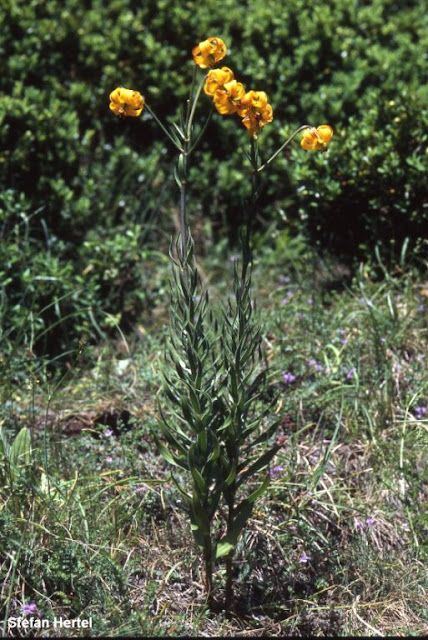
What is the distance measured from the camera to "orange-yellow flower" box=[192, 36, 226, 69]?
212cm

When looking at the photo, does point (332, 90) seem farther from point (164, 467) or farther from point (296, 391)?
point (164, 467)

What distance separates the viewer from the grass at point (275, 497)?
260 cm

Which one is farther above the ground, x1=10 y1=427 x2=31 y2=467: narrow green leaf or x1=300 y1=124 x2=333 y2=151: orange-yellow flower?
x1=300 y1=124 x2=333 y2=151: orange-yellow flower

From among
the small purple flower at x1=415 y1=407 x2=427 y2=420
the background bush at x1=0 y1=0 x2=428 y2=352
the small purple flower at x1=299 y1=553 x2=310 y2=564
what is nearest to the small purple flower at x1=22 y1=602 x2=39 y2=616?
the small purple flower at x1=299 y1=553 x2=310 y2=564

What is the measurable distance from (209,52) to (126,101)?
27 cm

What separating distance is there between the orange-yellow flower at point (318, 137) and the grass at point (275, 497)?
1217mm

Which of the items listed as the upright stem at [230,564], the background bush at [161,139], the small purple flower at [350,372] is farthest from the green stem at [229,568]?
the background bush at [161,139]

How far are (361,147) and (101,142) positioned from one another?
170cm

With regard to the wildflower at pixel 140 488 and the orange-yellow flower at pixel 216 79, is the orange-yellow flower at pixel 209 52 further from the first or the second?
the wildflower at pixel 140 488

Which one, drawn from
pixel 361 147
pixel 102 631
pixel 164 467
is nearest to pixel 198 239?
pixel 361 147

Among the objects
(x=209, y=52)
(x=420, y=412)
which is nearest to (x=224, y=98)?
(x=209, y=52)

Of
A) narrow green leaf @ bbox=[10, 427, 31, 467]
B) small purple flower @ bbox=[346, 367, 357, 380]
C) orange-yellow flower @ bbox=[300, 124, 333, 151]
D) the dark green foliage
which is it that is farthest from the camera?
small purple flower @ bbox=[346, 367, 357, 380]

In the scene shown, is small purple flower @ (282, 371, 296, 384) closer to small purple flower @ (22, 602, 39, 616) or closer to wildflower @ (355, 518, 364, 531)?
wildflower @ (355, 518, 364, 531)

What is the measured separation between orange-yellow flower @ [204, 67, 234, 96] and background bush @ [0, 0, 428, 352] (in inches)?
74.4
